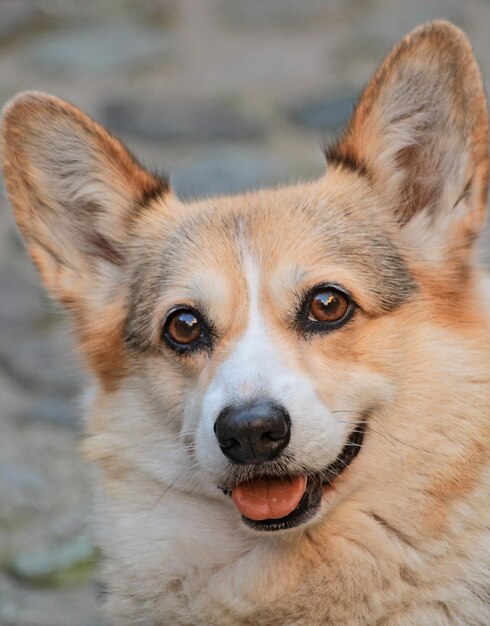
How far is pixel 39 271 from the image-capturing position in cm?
394

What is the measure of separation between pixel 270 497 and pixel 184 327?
70 centimetres

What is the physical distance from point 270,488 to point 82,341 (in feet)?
3.55

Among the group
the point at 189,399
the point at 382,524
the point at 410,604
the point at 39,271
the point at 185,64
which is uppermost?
the point at 185,64

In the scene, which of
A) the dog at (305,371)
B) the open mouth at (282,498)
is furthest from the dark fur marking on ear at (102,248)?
the open mouth at (282,498)

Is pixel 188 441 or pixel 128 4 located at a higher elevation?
pixel 128 4

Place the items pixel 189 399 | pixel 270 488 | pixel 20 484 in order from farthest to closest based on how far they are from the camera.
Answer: pixel 20 484
pixel 189 399
pixel 270 488

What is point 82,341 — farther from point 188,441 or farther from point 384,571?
point 384,571

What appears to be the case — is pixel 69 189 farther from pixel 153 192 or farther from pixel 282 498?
pixel 282 498

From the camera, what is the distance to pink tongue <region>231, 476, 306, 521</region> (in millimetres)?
3160

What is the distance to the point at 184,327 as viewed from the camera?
3.53m

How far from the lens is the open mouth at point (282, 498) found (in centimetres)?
315

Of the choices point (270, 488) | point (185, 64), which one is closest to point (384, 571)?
point (270, 488)

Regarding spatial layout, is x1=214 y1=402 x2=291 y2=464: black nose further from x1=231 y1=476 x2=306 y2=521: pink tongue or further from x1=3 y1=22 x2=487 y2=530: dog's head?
x1=231 y1=476 x2=306 y2=521: pink tongue

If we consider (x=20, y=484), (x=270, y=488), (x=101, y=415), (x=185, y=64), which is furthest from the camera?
(x=185, y=64)
